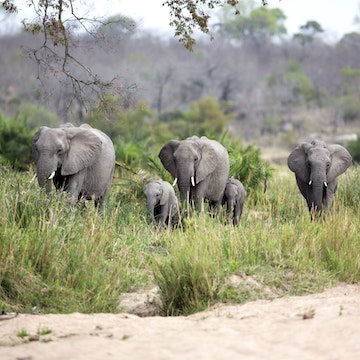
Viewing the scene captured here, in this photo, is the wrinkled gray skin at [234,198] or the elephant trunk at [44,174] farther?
the wrinkled gray skin at [234,198]

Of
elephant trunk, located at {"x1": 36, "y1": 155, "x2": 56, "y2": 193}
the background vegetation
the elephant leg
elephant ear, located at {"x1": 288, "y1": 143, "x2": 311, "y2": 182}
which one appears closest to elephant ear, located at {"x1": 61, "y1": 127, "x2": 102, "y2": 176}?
elephant trunk, located at {"x1": 36, "y1": 155, "x2": 56, "y2": 193}

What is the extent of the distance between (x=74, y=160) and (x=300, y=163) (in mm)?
4393

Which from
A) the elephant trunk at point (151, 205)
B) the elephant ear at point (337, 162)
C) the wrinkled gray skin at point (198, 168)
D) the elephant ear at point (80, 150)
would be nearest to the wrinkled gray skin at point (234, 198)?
the wrinkled gray skin at point (198, 168)

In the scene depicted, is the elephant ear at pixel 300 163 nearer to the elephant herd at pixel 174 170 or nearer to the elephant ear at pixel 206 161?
the elephant herd at pixel 174 170

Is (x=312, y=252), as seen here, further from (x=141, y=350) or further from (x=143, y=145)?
(x=143, y=145)

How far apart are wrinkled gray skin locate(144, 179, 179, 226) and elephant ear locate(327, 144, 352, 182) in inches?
115

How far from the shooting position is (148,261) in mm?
8961

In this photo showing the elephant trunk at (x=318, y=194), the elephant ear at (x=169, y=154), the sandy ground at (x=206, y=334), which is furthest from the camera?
the elephant trunk at (x=318, y=194)

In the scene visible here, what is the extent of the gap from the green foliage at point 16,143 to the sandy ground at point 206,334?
10.7 m

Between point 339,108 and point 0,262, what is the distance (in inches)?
2059

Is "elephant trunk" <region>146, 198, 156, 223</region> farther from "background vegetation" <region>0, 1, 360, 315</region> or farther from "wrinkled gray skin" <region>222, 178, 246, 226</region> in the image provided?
"wrinkled gray skin" <region>222, 178, 246, 226</region>

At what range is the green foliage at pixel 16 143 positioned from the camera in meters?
18.0

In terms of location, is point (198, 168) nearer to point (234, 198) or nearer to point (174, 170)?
point (174, 170)

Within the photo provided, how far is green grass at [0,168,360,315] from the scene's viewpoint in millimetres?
7602
